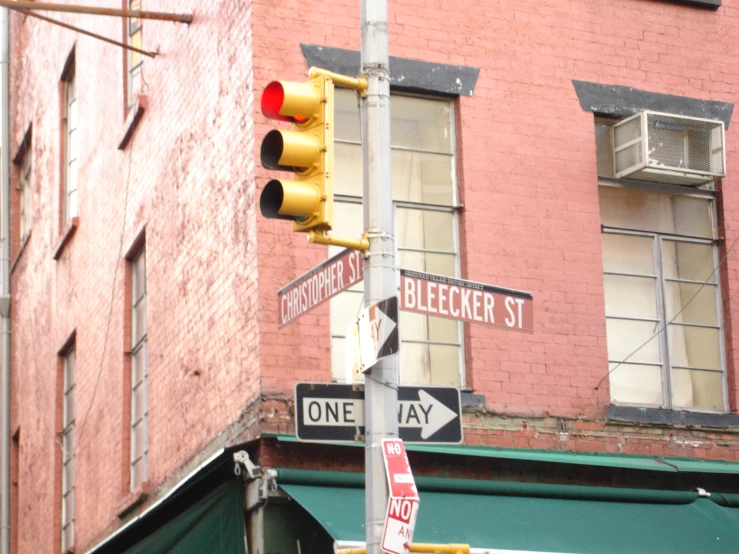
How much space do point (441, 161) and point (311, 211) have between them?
4.76 m

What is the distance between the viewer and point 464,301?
7949mm

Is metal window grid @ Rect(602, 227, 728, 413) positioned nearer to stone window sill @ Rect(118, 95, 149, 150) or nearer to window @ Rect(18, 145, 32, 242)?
stone window sill @ Rect(118, 95, 149, 150)

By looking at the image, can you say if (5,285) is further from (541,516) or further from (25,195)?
(541,516)

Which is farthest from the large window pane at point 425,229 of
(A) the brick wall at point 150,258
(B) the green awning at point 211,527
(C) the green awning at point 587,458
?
(B) the green awning at point 211,527

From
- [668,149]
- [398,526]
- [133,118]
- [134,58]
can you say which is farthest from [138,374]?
[398,526]

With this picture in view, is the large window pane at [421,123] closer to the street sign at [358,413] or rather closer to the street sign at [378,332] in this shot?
the street sign at [358,413]

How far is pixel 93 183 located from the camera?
1625 cm

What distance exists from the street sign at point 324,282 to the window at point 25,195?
12.8 m

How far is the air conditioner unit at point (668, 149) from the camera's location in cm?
1212

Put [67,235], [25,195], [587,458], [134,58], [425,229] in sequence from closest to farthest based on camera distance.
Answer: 1. [587,458]
2. [425,229]
3. [134,58]
4. [67,235]
5. [25,195]

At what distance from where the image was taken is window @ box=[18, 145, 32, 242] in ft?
66.9

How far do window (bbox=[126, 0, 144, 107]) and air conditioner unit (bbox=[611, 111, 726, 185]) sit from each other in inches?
212

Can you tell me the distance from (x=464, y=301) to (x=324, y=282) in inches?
32.0

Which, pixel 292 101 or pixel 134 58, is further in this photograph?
pixel 134 58
